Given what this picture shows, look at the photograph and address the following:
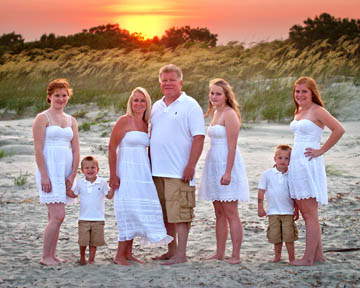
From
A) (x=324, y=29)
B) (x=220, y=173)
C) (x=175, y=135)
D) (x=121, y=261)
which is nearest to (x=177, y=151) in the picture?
(x=175, y=135)

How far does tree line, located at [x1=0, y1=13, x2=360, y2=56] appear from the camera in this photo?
29291mm

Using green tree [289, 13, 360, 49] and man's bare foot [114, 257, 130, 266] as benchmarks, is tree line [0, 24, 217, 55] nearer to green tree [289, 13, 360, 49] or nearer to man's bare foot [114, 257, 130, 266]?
green tree [289, 13, 360, 49]

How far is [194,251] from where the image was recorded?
5688 mm

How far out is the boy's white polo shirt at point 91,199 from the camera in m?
5.19

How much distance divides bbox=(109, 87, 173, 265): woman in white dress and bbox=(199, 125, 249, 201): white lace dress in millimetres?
482

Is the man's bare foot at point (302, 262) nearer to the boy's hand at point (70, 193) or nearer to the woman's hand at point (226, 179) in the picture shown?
the woman's hand at point (226, 179)

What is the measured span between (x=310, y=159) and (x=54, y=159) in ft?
6.86

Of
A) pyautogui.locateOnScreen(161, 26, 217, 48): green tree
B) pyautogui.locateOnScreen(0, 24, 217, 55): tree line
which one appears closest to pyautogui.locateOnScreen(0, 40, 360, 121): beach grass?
pyautogui.locateOnScreen(0, 24, 217, 55): tree line

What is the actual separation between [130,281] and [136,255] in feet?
3.12

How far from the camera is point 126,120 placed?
17.1 feet

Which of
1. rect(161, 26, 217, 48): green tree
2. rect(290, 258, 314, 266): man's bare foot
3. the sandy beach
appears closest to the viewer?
the sandy beach

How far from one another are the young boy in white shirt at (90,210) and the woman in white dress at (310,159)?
157 cm

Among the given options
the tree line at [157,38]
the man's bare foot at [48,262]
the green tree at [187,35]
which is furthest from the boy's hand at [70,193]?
the green tree at [187,35]

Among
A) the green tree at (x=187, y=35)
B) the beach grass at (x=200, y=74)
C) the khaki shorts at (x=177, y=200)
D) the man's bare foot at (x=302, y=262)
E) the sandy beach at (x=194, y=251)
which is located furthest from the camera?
the green tree at (x=187, y=35)
